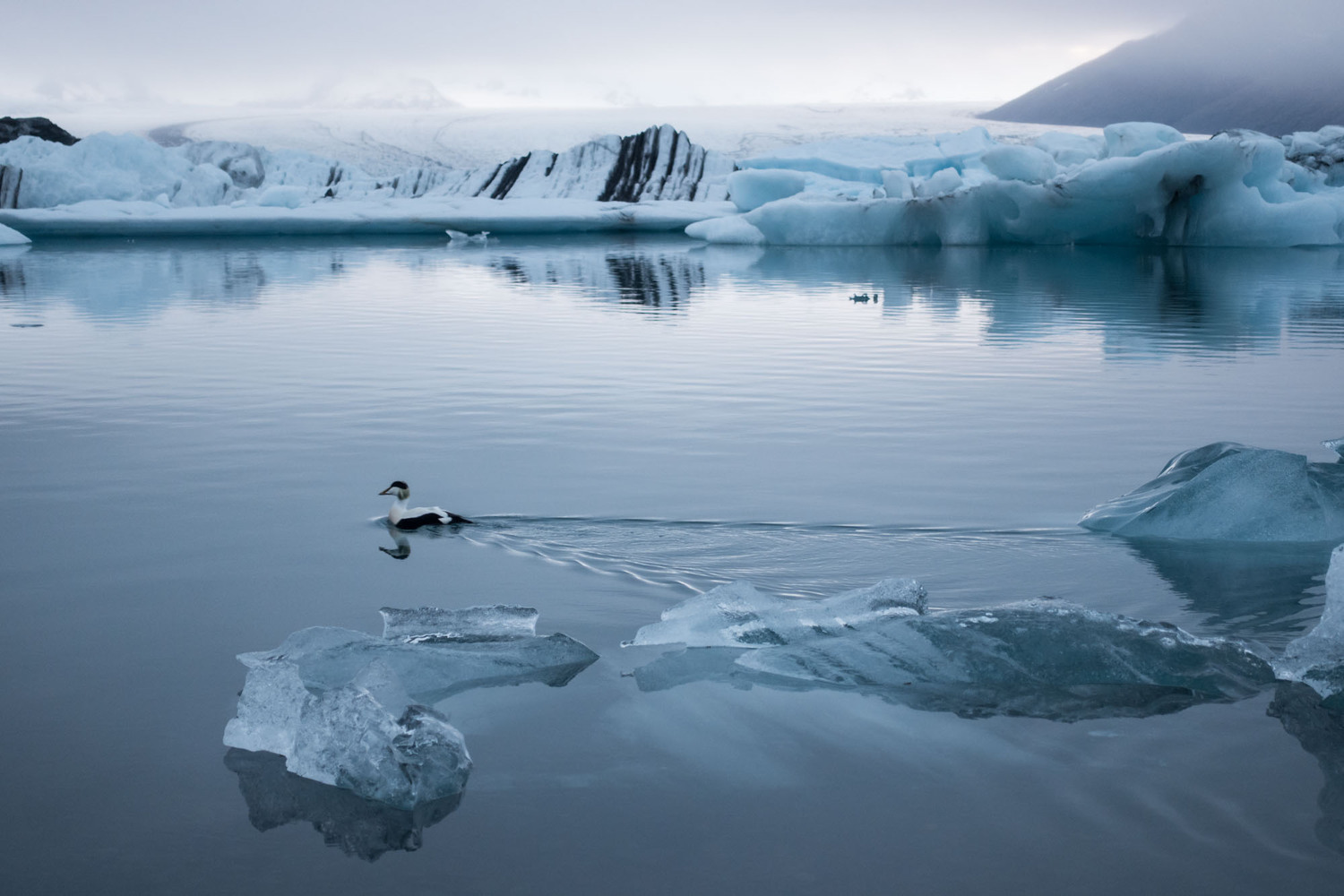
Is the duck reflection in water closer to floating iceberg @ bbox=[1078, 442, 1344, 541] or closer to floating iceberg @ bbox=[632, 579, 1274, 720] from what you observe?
floating iceberg @ bbox=[632, 579, 1274, 720]

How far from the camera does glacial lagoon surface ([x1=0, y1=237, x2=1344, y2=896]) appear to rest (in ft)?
7.25

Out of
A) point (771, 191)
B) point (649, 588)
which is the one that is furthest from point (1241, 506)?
point (771, 191)

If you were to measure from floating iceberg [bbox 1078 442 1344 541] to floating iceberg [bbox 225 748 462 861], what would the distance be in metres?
2.73

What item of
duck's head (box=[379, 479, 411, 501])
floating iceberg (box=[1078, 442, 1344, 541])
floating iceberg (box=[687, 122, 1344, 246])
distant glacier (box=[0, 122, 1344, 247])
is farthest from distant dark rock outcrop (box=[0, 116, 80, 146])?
floating iceberg (box=[1078, 442, 1344, 541])

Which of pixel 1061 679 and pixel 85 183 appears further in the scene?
pixel 85 183

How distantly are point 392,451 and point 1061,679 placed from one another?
11.3 feet

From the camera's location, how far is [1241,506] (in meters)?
4.23

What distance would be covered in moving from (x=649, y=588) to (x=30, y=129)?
4248 cm

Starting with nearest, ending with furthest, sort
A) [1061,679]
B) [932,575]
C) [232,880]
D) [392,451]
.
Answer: [232,880], [1061,679], [932,575], [392,451]

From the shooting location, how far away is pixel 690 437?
584 centimetres

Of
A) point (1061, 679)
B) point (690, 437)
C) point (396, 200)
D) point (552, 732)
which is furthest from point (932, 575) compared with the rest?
point (396, 200)

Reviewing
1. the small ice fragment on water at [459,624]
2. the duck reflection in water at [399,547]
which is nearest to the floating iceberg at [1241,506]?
the small ice fragment on water at [459,624]

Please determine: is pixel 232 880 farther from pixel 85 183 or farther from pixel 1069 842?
pixel 85 183

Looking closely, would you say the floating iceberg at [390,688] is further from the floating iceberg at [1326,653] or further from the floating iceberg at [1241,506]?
the floating iceberg at [1241,506]
